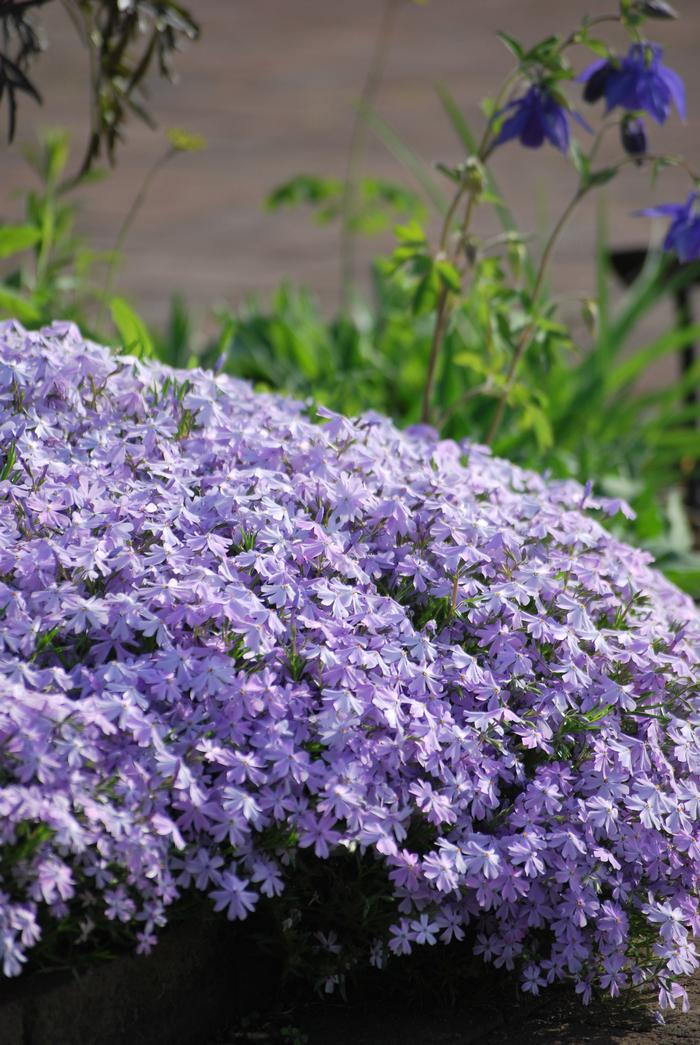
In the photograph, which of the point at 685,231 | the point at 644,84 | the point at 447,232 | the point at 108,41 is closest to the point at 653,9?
the point at 644,84

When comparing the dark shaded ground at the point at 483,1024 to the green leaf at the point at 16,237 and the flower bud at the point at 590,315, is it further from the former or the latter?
the green leaf at the point at 16,237

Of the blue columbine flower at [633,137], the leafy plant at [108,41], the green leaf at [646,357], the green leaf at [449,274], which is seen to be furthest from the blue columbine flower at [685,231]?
the green leaf at [646,357]

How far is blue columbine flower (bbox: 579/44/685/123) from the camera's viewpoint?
95.6 inches

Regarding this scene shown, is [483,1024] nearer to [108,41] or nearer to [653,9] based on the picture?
[653,9]

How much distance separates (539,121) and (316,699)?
1.39m

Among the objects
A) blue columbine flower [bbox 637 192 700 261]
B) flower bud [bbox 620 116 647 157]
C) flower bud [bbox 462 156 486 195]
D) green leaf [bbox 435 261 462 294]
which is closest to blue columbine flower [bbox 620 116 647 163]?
flower bud [bbox 620 116 647 157]

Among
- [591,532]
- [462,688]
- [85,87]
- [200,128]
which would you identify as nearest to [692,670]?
[591,532]

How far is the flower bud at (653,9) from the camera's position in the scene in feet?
7.84

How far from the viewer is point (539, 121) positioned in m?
2.51

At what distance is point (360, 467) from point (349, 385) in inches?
68.4

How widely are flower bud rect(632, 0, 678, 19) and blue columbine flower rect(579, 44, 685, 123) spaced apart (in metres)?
0.06

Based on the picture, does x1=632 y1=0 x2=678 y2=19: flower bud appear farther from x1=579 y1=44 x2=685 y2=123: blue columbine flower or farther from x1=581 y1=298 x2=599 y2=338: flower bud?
x1=581 y1=298 x2=599 y2=338: flower bud

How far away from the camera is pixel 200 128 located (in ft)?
28.3

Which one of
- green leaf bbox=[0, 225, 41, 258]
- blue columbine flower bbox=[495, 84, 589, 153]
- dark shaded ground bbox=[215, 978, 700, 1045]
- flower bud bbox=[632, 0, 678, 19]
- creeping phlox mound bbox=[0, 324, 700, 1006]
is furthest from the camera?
green leaf bbox=[0, 225, 41, 258]
